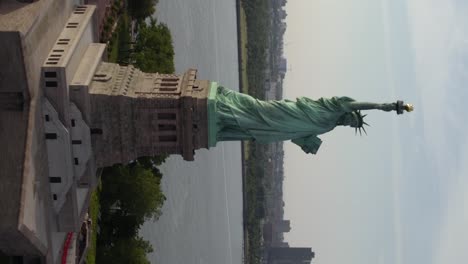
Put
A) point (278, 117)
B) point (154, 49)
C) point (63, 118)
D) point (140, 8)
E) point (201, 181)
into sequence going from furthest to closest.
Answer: point (201, 181), point (140, 8), point (154, 49), point (278, 117), point (63, 118)

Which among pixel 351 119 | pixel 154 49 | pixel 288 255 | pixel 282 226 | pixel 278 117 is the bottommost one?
pixel 288 255

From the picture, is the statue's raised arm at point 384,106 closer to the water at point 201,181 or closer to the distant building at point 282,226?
the water at point 201,181

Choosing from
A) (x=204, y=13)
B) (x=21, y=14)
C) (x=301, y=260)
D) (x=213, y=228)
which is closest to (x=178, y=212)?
(x=213, y=228)

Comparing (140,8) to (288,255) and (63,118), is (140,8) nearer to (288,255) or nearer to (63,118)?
(63,118)

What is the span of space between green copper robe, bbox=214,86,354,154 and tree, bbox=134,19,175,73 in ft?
57.6

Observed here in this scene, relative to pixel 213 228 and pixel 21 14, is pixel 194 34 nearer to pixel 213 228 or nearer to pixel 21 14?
pixel 213 228

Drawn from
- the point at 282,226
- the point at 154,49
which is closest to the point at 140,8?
the point at 154,49

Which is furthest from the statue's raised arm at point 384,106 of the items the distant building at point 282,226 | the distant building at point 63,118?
the distant building at point 282,226

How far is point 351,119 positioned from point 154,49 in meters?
21.7

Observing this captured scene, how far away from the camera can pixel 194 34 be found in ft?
216

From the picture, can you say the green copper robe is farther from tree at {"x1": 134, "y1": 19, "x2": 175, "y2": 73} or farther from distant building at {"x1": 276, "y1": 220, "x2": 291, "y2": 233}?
distant building at {"x1": 276, "y1": 220, "x2": 291, "y2": 233}

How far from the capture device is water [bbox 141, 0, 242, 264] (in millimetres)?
52438

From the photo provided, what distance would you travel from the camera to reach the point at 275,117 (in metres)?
27.9

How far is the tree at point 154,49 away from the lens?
4513cm
